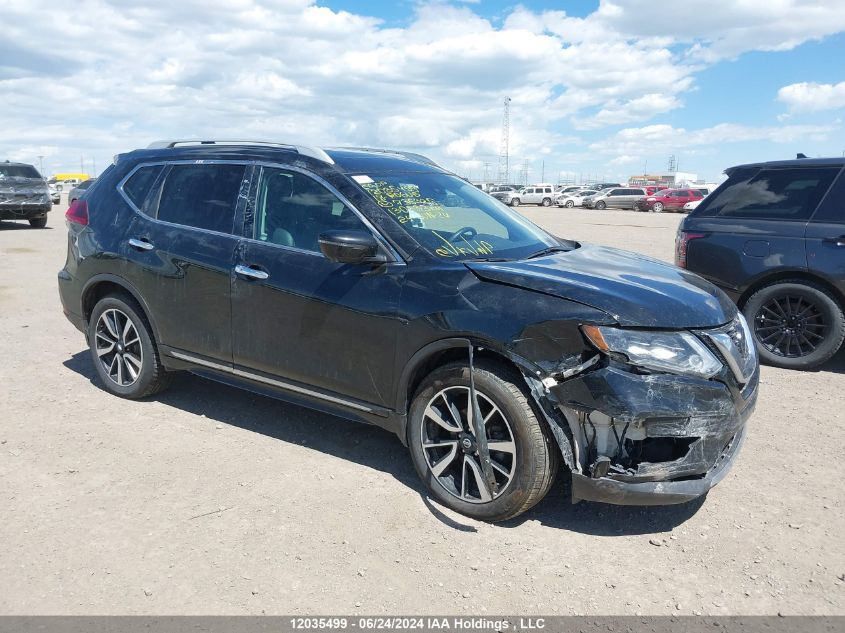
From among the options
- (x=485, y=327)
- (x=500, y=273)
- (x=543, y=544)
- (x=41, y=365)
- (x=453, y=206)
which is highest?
(x=453, y=206)

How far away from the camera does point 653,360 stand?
10.1 ft

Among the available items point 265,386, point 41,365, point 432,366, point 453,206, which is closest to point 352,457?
point 265,386

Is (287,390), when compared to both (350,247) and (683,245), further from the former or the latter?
(683,245)

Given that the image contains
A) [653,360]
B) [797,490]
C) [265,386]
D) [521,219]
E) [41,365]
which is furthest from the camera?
[41,365]

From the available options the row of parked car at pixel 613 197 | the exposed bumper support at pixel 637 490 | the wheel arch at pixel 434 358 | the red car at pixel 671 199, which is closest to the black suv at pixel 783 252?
the exposed bumper support at pixel 637 490

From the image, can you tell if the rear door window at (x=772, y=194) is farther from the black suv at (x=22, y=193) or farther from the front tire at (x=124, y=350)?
the black suv at (x=22, y=193)

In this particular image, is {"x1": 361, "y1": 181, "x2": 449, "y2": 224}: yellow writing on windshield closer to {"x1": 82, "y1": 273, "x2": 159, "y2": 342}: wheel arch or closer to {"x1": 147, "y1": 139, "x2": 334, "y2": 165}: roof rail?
{"x1": 147, "y1": 139, "x2": 334, "y2": 165}: roof rail

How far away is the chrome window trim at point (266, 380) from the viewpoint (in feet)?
12.7

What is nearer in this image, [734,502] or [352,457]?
[734,502]

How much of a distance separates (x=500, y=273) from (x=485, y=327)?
306 millimetres

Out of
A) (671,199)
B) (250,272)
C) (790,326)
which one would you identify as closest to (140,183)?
(250,272)

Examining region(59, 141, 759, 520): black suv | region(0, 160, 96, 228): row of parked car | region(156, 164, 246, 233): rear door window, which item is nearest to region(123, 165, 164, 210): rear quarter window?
region(59, 141, 759, 520): black suv

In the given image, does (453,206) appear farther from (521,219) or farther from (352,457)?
(352,457)

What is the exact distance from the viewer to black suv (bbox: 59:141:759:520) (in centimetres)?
313
